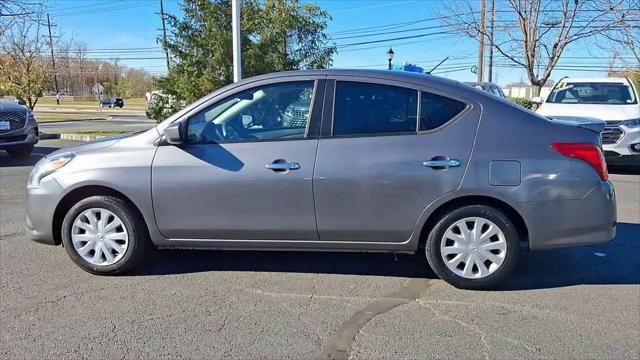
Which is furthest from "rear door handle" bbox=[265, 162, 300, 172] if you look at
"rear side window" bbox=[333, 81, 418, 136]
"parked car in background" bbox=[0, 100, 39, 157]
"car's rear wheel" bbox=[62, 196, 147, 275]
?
"parked car in background" bbox=[0, 100, 39, 157]

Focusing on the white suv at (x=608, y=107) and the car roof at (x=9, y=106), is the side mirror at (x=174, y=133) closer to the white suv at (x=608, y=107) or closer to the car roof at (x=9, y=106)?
the car roof at (x=9, y=106)

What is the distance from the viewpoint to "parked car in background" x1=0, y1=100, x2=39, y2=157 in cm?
1003

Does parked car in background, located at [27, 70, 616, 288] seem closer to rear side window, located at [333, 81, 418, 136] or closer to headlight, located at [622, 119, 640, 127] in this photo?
rear side window, located at [333, 81, 418, 136]

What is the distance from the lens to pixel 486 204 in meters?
3.71

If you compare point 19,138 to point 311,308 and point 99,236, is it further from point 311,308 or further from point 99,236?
point 311,308

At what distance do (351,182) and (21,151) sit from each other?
10.2 meters

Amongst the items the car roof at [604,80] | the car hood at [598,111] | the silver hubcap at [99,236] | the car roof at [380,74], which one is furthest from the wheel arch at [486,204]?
the car roof at [604,80]

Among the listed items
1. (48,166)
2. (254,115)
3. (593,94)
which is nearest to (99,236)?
(48,166)

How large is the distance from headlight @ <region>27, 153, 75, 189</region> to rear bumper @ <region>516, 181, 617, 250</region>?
362 cm

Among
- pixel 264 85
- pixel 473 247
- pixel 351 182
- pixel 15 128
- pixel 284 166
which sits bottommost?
pixel 473 247

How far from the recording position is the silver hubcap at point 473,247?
12.1ft

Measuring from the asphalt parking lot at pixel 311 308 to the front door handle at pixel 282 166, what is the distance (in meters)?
0.94

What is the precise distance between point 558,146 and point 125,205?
3.40m

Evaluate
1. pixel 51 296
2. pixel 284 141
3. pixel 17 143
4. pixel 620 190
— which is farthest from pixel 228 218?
pixel 17 143
